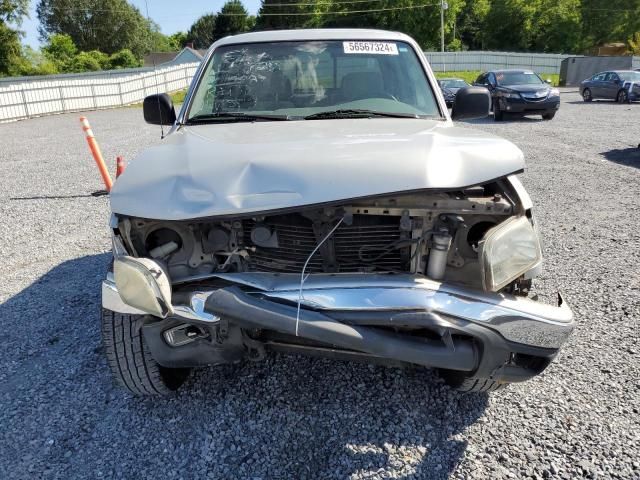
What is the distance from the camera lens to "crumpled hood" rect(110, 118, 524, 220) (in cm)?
203

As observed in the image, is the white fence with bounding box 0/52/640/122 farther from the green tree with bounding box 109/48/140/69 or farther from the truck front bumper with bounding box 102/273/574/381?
the green tree with bounding box 109/48/140/69

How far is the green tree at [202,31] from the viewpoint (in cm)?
8988

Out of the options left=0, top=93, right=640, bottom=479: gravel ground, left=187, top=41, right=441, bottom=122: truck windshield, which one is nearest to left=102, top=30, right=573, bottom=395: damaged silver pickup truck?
left=0, top=93, right=640, bottom=479: gravel ground

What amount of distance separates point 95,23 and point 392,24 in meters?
36.2

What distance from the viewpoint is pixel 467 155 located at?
2195 millimetres

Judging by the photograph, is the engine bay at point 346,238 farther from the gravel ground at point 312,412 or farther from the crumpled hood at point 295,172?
the gravel ground at point 312,412

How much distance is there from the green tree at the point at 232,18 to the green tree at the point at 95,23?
569 inches

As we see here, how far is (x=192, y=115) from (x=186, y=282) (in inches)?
62.2

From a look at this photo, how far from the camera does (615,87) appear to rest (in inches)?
806

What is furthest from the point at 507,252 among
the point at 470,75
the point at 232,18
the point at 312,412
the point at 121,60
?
the point at 232,18

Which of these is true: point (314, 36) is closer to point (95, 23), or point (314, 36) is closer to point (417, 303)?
point (417, 303)

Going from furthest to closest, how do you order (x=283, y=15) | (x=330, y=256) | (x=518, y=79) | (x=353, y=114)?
(x=283, y=15) < (x=518, y=79) < (x=353, y=114) < (x=330, y=256)

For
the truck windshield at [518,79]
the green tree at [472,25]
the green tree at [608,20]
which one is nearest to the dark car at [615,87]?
the truck windshield at [518,79]

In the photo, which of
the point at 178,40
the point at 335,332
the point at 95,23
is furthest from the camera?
the point at 178,40
